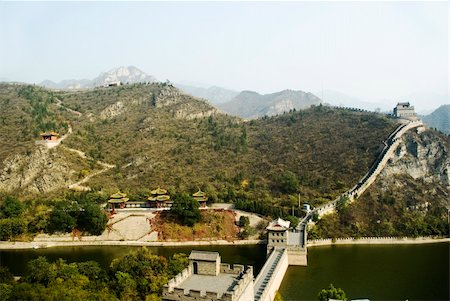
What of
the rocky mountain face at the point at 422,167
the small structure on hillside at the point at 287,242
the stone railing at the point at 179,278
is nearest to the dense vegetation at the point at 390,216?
the rocky mountain face at the point at 422,167

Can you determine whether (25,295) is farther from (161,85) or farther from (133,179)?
(161,85)

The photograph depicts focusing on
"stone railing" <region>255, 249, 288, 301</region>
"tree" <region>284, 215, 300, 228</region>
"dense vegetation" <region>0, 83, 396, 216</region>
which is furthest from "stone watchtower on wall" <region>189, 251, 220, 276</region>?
"dense vegetation" <region>0, 83, 396, 216</region>

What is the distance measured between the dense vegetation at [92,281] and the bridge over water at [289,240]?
6.77 metres


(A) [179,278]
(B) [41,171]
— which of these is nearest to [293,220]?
(A) [179,278]

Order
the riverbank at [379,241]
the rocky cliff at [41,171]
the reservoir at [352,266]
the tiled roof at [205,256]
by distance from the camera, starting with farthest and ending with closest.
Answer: the rocky cliff at [41,171] → the riverbank at [379,241] → the reservoir at [352,266] → the tiled roof at [205,256]

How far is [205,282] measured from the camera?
1942 centimetres

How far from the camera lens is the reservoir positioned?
33.6 metres

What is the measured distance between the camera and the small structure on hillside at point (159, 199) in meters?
54.8

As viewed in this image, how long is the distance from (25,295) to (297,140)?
56841mm

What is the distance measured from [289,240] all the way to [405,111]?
44926 millimetres

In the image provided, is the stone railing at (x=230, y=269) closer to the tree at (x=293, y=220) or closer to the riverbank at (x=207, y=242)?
the riverbank at (x=207, y=242)

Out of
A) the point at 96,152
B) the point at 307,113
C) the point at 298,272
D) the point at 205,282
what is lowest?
the point at 298,272

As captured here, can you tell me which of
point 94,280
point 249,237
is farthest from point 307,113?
point 94,280

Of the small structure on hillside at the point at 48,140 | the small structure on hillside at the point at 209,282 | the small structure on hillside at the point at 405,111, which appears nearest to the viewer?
the small structure on hillside at the point at 209,282
